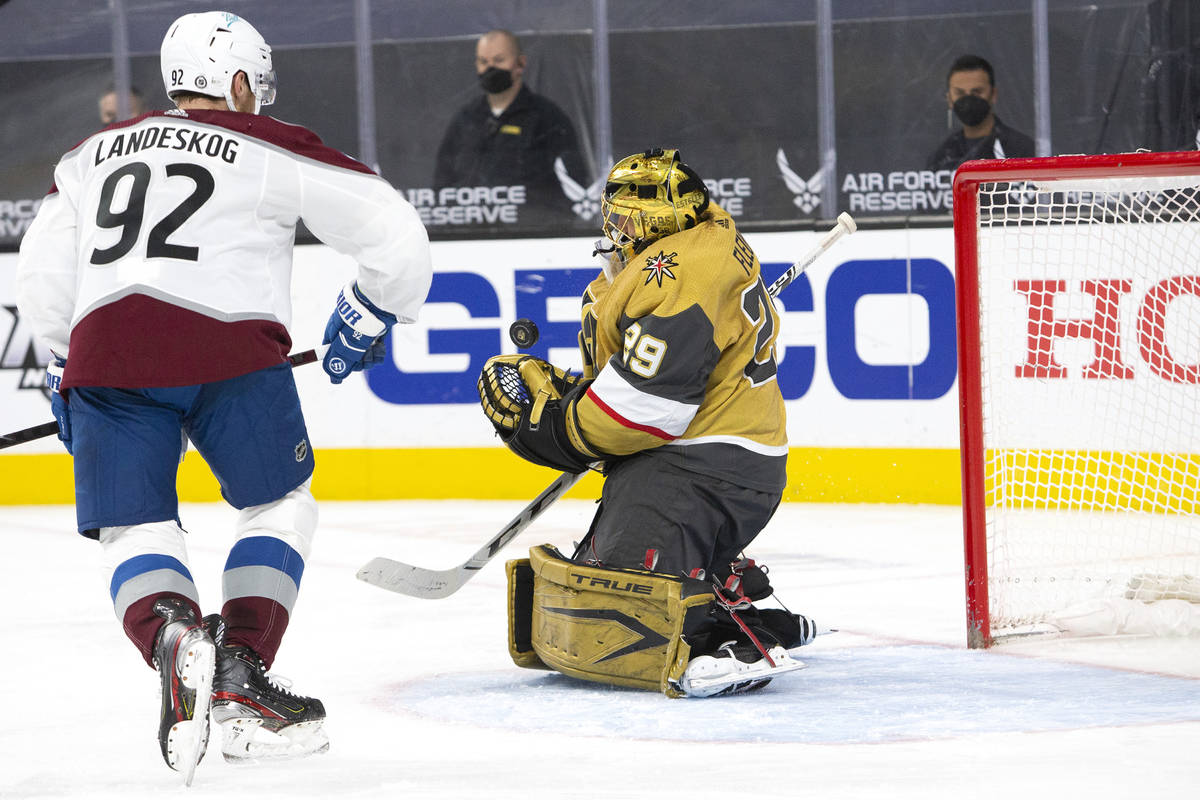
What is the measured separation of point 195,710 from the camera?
7.33 feet

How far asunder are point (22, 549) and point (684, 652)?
2.88 metres

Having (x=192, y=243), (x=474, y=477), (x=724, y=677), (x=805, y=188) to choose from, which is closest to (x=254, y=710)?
(x=192, y=243)

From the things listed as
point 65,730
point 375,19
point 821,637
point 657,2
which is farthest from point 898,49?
point 65,730

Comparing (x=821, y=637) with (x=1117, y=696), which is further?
(x=821, y=637)

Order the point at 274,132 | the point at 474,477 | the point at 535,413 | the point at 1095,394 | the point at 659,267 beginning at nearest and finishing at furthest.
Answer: the point at 274,132
the point at 659,267
the point at 535,413
the point at 1095,394
the point at 474,477

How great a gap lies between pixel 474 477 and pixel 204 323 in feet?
11.1

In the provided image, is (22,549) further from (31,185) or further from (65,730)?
(65,730)

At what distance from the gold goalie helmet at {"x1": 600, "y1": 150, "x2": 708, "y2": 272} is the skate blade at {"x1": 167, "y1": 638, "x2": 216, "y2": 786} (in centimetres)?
116

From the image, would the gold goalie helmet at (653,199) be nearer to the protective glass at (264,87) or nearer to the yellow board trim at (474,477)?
the protective glass at (264,87)

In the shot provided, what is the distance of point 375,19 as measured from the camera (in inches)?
236

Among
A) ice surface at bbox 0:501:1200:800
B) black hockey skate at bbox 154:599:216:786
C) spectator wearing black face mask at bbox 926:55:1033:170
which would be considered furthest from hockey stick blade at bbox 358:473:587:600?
spectator wearing black face mask at bbox 926:55:1033:170

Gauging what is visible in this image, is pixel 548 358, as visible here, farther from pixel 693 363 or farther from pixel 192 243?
pixel 192 243

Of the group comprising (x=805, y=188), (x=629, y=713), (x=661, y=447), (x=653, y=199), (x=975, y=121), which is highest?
(x=975, y=121)

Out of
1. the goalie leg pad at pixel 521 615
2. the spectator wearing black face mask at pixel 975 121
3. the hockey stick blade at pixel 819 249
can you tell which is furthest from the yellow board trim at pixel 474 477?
the goalie leg pad at pixel 521 615
